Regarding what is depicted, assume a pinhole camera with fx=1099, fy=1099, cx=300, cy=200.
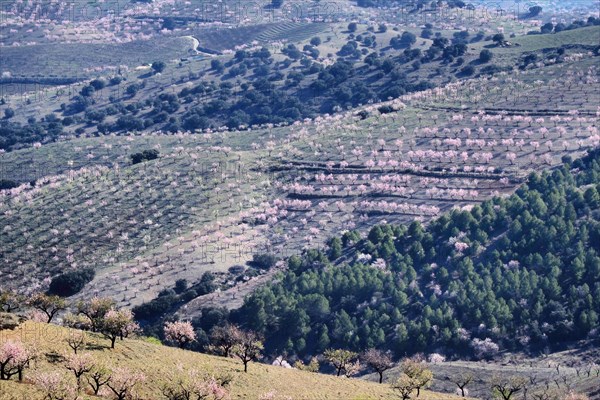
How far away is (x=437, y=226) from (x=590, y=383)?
51.8 metres

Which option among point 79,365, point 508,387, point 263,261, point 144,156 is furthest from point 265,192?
point 79,365

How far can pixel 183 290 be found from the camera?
138000 mm

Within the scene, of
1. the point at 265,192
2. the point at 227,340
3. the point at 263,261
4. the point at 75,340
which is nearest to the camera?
the point at 75,340

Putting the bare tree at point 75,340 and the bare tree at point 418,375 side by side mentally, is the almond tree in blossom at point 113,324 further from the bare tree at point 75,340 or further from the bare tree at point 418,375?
the bare tree at point 418,375

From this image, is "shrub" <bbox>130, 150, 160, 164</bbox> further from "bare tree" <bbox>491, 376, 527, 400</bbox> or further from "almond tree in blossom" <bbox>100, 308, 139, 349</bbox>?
"bare tree" <bbox>491, 376, 527, 400</bbox>

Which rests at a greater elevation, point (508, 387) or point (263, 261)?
point (508, 387)

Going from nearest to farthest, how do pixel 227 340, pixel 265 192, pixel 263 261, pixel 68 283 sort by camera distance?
pixel 227 340, pixel 68 283, pixel 263 261, pixel 265 192

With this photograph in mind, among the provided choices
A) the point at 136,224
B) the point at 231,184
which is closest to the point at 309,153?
the point at 231,184

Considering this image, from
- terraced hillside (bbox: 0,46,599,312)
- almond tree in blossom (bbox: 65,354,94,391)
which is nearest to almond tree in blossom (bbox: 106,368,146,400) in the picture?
almond tree in blossom (bbox: 65,354,94,391)

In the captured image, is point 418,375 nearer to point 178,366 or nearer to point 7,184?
point 178,366

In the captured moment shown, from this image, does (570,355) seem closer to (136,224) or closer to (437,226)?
(437,226)

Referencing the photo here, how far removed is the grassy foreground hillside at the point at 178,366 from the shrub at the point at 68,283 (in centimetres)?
5308

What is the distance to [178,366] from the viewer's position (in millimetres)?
81125

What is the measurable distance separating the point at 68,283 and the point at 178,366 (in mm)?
61610
